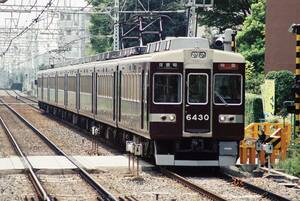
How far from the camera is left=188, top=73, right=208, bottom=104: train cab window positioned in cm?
1648

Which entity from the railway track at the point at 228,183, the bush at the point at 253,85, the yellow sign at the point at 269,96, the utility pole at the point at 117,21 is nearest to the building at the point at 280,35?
the bush at the point at 253,85

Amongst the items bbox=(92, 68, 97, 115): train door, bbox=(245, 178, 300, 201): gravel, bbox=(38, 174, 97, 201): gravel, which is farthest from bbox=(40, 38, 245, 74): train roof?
bbox=(92, 68, 97, 115): train door

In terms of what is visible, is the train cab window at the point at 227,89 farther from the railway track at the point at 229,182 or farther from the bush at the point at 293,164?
the bush at the point at 293,164

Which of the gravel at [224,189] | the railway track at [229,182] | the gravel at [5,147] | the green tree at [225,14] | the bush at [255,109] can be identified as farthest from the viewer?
the green tree at [225,14]

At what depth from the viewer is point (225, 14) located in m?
47.4

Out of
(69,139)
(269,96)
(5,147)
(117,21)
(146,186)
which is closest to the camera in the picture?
(146,186)

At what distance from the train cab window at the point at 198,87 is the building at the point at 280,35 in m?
15.9

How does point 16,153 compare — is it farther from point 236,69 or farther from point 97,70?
point 236,69

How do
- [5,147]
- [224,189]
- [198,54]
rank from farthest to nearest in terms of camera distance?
[5,147] < [198,54] < [224,189]

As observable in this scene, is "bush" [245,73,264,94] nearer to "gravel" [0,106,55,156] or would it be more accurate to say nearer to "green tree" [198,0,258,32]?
"gravel" [0,106,55,156]

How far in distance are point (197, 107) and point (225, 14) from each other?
3164cm

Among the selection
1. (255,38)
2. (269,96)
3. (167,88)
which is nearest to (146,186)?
(167,88)

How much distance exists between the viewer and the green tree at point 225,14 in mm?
46781

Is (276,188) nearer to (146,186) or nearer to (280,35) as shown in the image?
(146,186)
